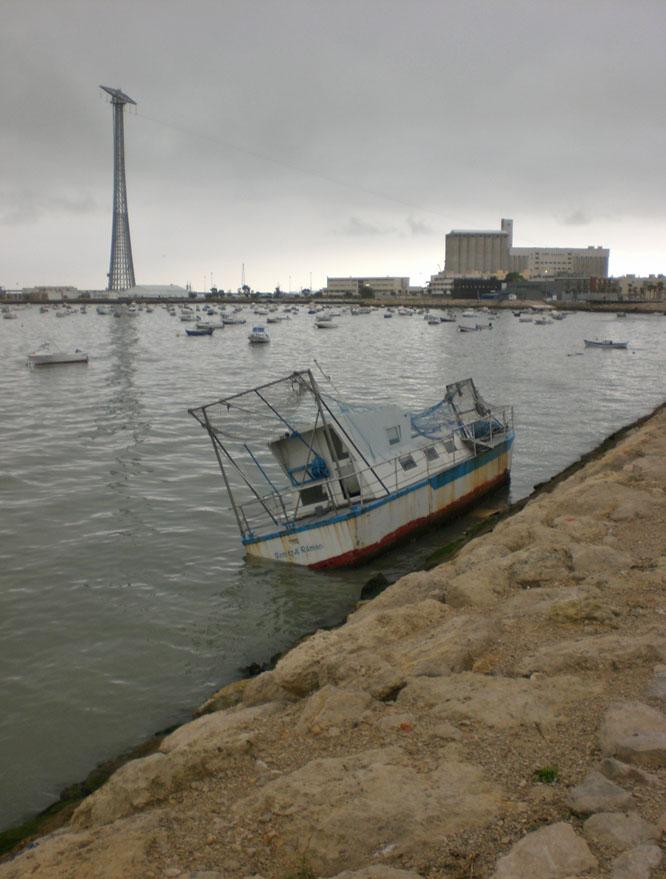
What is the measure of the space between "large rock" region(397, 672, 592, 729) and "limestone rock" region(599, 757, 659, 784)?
0.90 m

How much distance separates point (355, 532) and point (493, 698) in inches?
413

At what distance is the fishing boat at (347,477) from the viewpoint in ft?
58.5

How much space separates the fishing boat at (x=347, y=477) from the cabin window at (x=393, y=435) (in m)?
0.03

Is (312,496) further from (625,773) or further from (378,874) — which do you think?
(378,874)

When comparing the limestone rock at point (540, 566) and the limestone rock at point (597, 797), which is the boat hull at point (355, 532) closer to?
the limestone rock at point (540, 566)

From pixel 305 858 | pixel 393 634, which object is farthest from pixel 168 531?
pixel 305 858

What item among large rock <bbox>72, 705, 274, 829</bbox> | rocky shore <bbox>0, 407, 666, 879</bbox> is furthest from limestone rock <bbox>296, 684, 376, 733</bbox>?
large rock <bbox>72, 705, 274, 829</bbox>

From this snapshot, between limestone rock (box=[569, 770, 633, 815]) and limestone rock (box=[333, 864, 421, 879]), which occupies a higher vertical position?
limestone rock (box=[569, 770, 633, 815])

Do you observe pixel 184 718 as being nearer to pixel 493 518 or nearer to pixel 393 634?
pixel 393 634

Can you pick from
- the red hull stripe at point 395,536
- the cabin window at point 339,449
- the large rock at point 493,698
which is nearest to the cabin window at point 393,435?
the cabin window at point 339,449

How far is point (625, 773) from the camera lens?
5.87 meters

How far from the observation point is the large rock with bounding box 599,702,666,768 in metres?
6.11

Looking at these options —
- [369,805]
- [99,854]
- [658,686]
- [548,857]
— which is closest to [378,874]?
[369,805]

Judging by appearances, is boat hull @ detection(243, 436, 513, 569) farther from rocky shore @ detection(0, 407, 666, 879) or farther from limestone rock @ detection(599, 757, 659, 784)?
limestone rock @ detection(599, 757, 659, 784)
